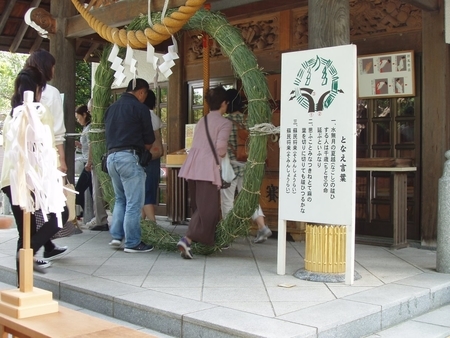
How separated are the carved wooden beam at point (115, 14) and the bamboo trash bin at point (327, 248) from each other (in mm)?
2948

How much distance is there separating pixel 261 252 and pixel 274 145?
6.75 ft

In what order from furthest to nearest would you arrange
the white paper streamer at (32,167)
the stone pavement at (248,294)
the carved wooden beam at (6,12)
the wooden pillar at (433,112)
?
the carved wooden beam at (6,12) → the wooden pillar at (433,112) → the stone pavement at (248,294) → the white paper streamer at (32,167)

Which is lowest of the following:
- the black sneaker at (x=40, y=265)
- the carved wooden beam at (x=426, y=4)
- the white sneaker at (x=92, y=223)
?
the black sneaker at (x=40, y=265)

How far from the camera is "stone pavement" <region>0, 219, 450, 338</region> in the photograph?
384cm

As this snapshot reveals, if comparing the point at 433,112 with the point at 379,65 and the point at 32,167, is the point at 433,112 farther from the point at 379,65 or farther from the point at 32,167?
the point at 32,167

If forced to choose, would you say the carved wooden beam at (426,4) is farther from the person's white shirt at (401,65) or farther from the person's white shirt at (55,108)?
the person's white shirt at (55,108)

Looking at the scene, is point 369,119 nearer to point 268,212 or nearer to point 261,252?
point 268,212

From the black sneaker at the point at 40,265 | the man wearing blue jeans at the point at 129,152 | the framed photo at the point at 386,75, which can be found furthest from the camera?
the framed photo at the point at 386,75

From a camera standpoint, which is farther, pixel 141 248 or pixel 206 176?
pixel 141 248

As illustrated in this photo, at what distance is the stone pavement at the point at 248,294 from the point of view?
3840mm

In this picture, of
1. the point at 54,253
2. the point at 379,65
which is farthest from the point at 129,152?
the point at 379,65

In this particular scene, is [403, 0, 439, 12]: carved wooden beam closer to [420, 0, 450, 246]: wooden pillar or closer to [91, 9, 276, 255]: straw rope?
[420, 0, 450, 246]: wooden pillar

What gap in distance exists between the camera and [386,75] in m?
7.09

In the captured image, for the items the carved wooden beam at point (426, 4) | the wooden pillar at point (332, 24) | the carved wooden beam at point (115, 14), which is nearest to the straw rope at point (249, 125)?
the carved wooden beam at point (115, 14)
